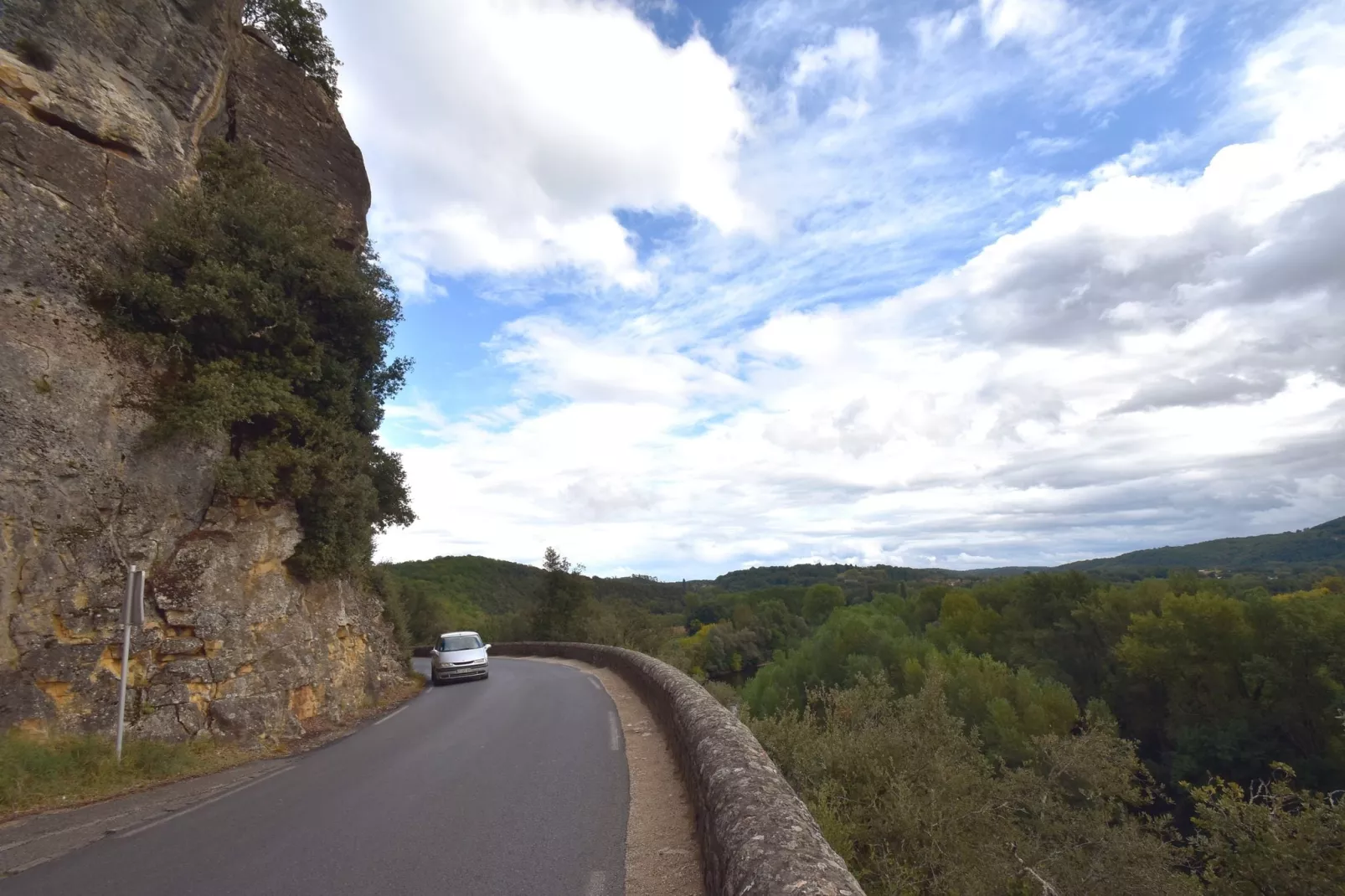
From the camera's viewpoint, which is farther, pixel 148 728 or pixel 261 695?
pixel 261 695

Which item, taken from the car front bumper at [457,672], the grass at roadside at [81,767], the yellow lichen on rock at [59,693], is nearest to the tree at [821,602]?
the car front bumper at [457,672]

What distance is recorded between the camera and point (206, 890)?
499 cm

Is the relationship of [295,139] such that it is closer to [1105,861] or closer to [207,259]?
[207,259]

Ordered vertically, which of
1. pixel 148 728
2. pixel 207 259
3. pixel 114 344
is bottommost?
pixel 148 728

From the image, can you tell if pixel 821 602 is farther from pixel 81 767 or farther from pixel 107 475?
pixel 81 767

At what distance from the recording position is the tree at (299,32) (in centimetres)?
1981

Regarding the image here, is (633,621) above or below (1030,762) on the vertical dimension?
above

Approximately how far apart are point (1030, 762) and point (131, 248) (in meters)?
17.6

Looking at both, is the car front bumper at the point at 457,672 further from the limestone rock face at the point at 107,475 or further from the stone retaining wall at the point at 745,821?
the stone retaining wall at the point at 745,821

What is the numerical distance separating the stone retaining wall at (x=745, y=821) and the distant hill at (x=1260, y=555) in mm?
147009

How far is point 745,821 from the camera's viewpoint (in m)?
4.61

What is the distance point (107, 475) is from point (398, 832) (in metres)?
7.44

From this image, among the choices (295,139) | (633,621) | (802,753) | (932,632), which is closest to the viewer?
(802,753)

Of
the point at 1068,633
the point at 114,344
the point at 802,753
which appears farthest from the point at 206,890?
the point at 1068,633
